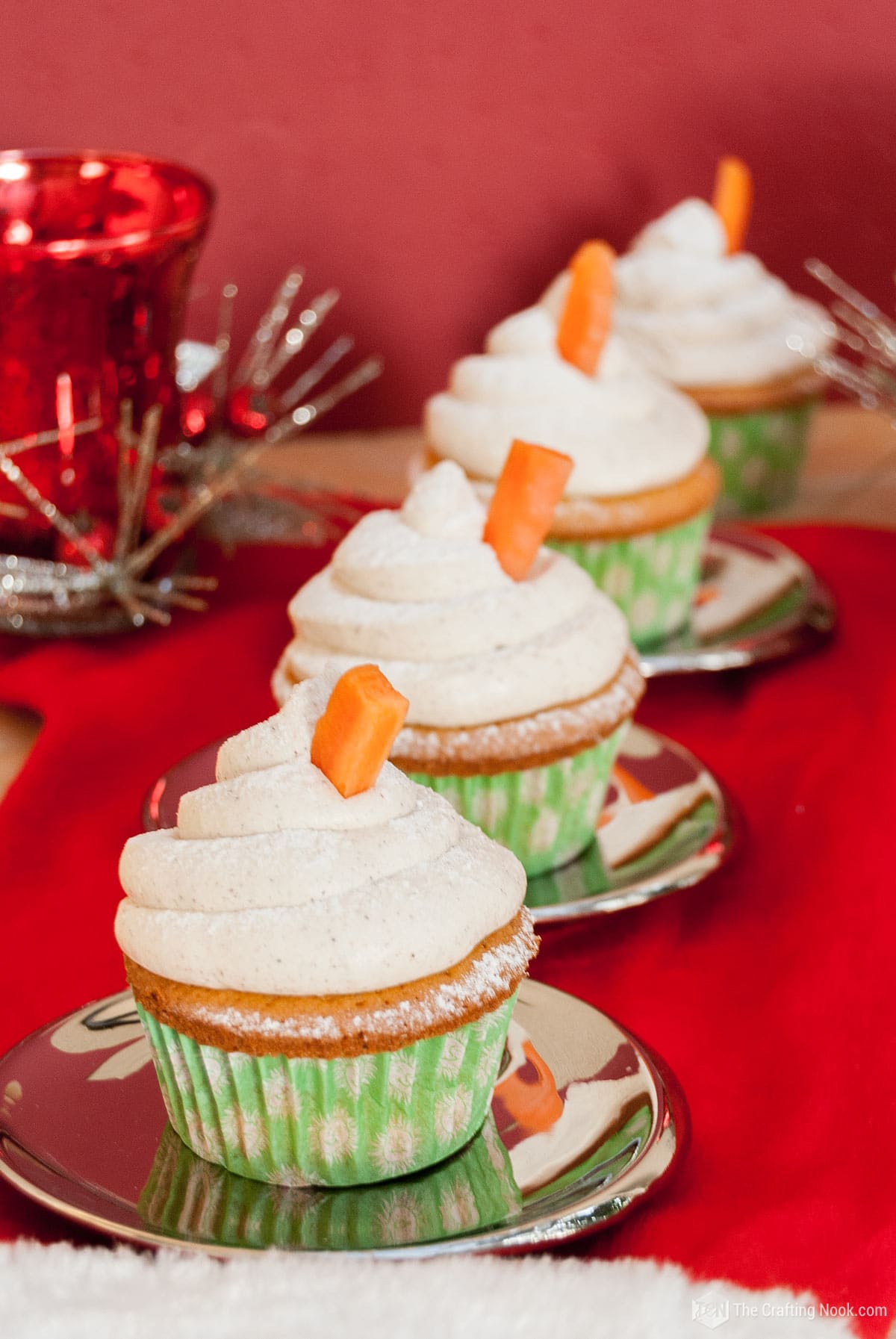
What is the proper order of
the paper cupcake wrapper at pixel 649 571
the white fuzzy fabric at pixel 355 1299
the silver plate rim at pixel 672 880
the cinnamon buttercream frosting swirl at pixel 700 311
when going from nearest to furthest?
the white fuzzy fabric at pixel 355 1299
the silver plate rim at pixel 672 880
the paper cupcake wrapper at pixel 649 571
the cinnamon buttercream frosting swirl at pixel 700 311

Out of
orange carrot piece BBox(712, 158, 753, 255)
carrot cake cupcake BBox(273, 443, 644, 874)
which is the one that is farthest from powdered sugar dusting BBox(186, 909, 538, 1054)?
orange carrot piece BBox(712, 158, 753, 255)

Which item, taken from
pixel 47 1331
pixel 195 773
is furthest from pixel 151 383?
pixel 47 1331

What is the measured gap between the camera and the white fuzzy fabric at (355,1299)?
931 millimetres

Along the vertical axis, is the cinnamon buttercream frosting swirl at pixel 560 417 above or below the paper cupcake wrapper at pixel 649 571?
above

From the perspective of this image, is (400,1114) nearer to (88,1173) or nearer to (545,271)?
(88,1173)

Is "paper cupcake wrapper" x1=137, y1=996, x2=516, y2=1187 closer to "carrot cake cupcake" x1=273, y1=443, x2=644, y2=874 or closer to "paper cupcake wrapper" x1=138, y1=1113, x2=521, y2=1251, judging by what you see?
"paper cupcake wrapper" x1=138, y1=1113, x2=521, y2=1251

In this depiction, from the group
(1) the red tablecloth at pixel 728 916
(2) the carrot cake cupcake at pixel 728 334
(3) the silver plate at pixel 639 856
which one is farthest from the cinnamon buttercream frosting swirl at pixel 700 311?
(3) the silver plate at pixel 639 856

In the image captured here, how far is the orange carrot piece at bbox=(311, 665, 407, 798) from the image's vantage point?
3.39 ft

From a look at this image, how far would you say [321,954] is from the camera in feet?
3.34

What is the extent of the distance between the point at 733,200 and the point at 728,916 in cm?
124

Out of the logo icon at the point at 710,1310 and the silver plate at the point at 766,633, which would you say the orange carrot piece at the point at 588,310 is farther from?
the logo icon at the point at 710,1310

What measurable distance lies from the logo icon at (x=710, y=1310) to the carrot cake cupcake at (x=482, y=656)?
516 millimetres

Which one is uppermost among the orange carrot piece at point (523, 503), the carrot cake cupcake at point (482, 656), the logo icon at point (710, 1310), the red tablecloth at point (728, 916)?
the orange carrot piece at point (523, 503)

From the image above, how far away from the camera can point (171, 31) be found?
7.30 ft
